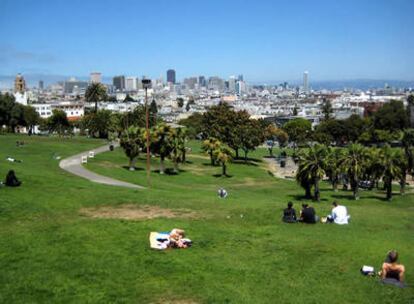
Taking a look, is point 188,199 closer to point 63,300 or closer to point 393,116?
point 63,300

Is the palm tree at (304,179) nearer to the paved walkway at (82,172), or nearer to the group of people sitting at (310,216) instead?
the paved walkway at (82,172)

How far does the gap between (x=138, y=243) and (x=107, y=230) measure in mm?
2195

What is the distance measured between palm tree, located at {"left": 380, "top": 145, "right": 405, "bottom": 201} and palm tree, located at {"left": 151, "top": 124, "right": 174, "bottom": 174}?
23.6m

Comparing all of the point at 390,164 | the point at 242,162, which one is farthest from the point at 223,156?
the point at 390,164

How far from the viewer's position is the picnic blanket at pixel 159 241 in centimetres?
1872

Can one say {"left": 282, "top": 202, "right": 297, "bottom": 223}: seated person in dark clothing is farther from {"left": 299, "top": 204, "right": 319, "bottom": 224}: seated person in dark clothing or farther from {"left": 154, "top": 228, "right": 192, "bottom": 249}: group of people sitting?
{"left": 154, "top": 228, "right": 192, "bottom": 249}: group of people sitting

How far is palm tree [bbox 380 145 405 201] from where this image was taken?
154ft

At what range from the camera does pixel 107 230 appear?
21.0 meters

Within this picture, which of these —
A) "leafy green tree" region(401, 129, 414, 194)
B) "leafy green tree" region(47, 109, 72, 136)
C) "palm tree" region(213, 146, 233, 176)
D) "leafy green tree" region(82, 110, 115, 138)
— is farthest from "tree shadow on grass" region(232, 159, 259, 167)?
"leafy green tree" region(47, 109, 72, 136)

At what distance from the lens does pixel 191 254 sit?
18344 millimetres

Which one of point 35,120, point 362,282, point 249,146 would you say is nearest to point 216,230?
point 362,282

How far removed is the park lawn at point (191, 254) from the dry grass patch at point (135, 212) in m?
0.59

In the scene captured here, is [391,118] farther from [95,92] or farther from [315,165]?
[315,165]

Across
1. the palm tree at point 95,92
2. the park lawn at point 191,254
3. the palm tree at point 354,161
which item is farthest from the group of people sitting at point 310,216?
the palm tree at point 95,92
